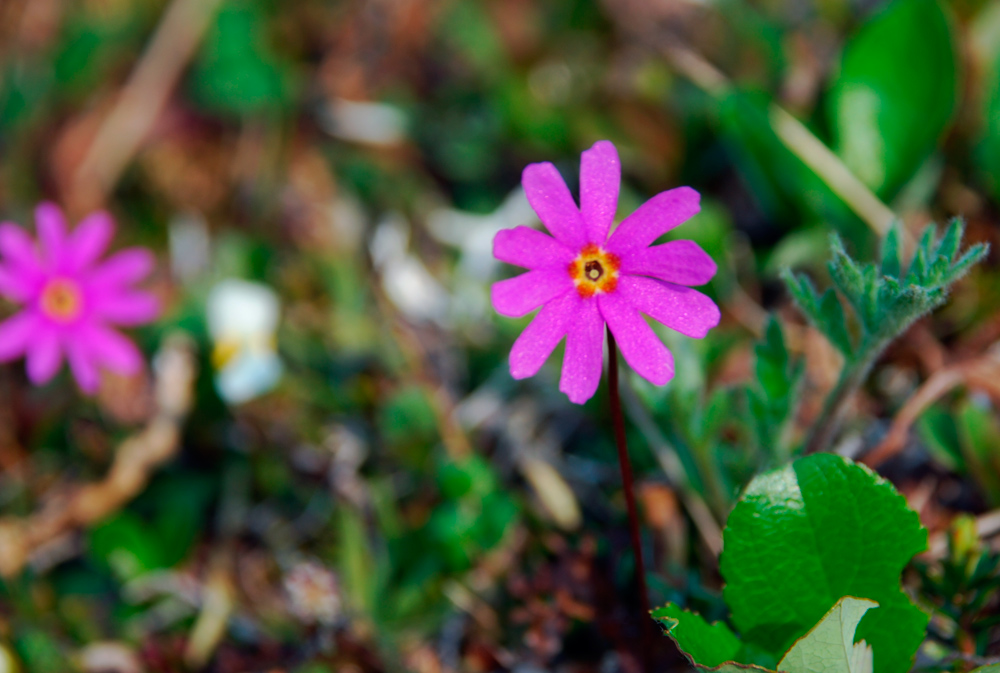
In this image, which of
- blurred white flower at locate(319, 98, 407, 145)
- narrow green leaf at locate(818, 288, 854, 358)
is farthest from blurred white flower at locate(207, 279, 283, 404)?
narrow green leaf at locate(818, 288, 854, 358)

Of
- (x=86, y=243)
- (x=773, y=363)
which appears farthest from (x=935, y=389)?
(x=86, y=243)

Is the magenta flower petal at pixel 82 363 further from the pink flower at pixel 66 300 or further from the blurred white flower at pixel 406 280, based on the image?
the blurred white flower at pixel 406 280

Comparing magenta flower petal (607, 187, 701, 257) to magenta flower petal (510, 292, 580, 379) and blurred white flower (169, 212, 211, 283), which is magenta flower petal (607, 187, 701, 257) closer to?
magenta flower petal (510, 292, 580, 379)

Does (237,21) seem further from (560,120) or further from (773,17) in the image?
(773,17)

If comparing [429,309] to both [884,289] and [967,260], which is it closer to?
[884,289]

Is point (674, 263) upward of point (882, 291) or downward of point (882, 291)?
downward

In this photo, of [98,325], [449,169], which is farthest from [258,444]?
[449,169]

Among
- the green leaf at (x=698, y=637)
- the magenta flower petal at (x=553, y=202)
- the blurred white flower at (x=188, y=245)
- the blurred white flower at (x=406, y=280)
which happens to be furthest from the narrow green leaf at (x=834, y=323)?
the blurred white flower at (x=188, y=245)
